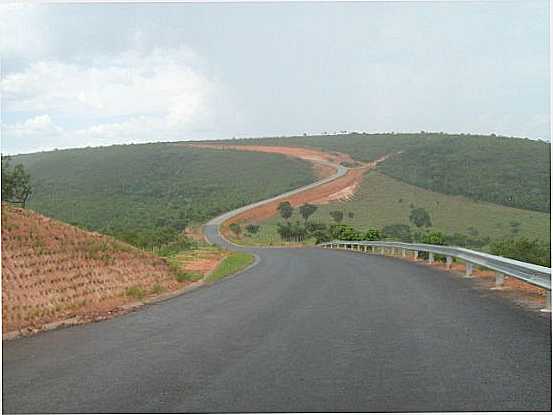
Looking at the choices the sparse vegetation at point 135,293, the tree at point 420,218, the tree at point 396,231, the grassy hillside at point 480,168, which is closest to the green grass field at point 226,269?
the sparse vegetation at point 135,293

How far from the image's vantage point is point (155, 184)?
11144 centimetres

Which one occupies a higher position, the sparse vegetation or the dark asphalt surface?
the dark asphalt surface

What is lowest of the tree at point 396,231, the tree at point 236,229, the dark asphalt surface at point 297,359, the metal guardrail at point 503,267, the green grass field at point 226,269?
the tree at point 236,229

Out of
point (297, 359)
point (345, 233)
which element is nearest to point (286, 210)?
point (345, 233)

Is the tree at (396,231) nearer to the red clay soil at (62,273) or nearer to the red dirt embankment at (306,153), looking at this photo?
the red clay soil at (62,273)

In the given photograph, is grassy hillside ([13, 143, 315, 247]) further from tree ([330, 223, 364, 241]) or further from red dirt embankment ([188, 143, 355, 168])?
tree ([330, 223, 364, 241])

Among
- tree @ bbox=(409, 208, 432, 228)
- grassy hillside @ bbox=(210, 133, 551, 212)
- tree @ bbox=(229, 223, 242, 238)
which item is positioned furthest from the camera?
grassy hillside @ bbox=(210, 133, 551, 212)

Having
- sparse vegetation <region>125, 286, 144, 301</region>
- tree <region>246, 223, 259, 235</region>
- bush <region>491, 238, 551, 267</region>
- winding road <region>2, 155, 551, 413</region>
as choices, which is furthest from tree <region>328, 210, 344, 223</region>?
winding road <region>2, 155, 551, 413</region>

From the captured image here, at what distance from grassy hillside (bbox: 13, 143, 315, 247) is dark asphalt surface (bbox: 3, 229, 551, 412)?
42341 millimetres

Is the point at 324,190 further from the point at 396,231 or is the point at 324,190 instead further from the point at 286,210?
the point at 396,231

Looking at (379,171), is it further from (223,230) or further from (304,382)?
(304,382)

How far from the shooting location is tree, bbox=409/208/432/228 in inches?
2768

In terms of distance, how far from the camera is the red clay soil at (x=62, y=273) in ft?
43.8

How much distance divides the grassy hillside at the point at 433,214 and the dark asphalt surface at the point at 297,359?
51.0 metres
